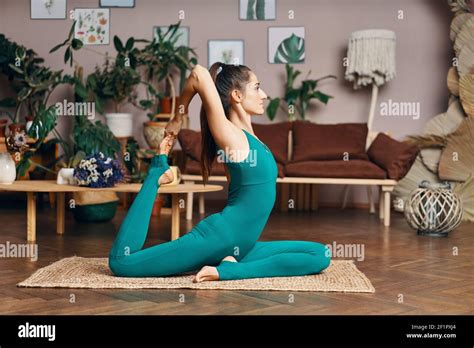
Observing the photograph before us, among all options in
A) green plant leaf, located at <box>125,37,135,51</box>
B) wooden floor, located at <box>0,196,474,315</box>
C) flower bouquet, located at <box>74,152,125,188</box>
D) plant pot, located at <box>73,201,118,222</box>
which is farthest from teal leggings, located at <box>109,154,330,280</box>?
green plant leaf, located at <box>125,37,135,51</box>

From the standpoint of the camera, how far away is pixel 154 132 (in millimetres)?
7586

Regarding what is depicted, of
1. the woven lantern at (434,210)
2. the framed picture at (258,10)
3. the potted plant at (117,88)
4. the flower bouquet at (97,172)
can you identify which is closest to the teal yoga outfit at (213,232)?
the flower bouquet at (97,172)

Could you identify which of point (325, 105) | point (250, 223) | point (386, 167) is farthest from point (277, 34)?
point (250, 223)

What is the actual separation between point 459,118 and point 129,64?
3195 millimetres

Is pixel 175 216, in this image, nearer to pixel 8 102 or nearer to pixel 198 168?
pixel 198 168

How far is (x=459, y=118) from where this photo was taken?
7.32 meters

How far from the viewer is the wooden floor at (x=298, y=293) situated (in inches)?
122

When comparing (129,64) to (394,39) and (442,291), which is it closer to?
(394,39)

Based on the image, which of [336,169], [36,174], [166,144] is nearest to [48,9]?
[36,174]

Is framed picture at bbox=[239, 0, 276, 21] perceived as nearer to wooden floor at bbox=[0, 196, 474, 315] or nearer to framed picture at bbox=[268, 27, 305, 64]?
framed picture at bbox=[268, 27, 305, 64]

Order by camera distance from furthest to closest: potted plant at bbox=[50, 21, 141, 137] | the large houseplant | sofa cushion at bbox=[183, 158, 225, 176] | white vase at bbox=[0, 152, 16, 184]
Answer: potted plant at bbox=[50, 21, 141, 137], the large houseplant, sofa cushion at bbox=[183, 158, 225, 176], white vase at bbox=[0, 152, 16, 184]

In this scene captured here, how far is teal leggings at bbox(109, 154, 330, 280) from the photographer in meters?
3.54

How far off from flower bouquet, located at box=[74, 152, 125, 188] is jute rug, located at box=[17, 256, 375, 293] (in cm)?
112

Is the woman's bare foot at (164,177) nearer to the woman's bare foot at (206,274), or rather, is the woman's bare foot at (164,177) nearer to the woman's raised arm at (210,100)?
the woman's raised arm at (210,100)
